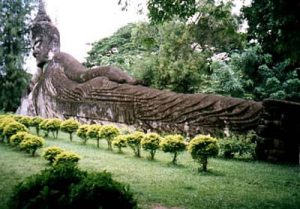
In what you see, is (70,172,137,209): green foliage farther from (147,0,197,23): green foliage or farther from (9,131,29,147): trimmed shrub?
(9,131,29,147): trimmed shrub

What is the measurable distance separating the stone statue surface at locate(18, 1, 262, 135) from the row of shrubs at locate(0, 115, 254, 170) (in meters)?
1.21

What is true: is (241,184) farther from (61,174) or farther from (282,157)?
(61,174)

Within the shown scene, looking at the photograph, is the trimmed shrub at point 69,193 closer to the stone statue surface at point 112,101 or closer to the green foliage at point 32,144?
the green foliage at point 32,144

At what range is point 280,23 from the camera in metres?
4.91

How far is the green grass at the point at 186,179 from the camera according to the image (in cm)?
582

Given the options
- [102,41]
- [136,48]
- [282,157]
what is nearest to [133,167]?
[282,157]

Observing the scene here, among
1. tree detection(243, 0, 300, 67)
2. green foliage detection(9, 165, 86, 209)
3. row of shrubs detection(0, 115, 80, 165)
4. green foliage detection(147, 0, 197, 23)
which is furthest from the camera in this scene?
row of shrubs detection(0, 115, 80, 165)

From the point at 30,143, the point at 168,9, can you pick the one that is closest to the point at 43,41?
the point at 30,143

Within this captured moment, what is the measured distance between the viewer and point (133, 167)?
8.28 meters

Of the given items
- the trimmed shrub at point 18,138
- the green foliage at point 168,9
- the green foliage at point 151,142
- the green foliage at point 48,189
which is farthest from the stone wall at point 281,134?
the green foliage at point 48,189

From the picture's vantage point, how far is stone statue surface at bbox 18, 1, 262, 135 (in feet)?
38.4

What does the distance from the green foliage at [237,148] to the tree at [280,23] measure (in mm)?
4856

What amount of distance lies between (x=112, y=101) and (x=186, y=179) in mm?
7692

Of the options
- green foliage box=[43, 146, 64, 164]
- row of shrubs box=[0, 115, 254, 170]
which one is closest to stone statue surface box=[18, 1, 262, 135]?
row of shrubs box=[0, 115, 254, 170]
